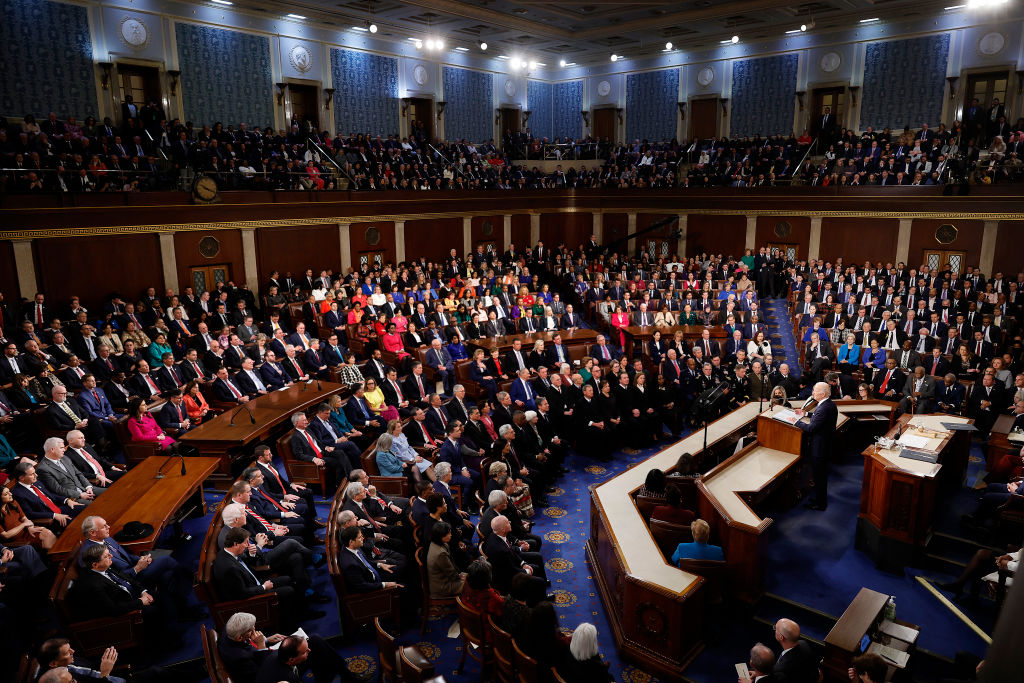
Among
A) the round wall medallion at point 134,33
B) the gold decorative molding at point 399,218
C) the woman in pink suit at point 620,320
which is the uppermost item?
the round wall medallion at point 134,33

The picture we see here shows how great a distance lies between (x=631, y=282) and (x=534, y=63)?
13.6m

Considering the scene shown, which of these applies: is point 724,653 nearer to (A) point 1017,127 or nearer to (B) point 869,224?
(B) point 869,224

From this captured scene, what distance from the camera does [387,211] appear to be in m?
18.6

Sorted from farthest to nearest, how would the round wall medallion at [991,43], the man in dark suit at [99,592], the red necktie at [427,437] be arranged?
the round wall medallion at [991,43]
the red necktie at [427,437]
the man in dark suit at [99,592]

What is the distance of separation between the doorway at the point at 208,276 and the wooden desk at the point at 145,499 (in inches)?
344

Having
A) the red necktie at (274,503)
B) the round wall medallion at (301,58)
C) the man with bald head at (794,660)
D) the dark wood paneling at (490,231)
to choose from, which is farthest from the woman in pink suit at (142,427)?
the round wall medallion at (301,58)

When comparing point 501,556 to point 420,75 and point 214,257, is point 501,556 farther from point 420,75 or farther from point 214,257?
point 420,75

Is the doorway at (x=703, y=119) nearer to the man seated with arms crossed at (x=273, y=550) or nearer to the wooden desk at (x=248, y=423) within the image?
the wooden desk at (x=248, y=423)

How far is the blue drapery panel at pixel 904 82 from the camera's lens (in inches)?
776

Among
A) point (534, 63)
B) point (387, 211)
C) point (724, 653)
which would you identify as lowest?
point (724, 653)

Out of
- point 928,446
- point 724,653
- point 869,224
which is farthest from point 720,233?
point 724,653

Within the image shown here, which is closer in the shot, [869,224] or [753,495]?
[753,495]

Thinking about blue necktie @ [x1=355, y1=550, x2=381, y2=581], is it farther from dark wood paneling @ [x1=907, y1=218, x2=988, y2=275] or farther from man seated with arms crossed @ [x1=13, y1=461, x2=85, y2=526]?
dark wood paneling @ [x1=907, y1=218, x2=988, y2=275]

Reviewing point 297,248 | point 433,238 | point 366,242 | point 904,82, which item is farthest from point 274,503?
point 904,82
